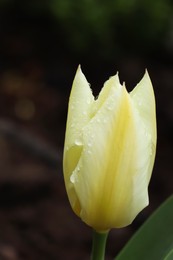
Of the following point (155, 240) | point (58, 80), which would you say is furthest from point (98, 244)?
point (58, 80)

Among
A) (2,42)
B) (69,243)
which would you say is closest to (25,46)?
(2,42)

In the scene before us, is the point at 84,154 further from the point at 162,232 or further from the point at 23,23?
the point at 23,23

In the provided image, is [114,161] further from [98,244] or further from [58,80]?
[58,80]

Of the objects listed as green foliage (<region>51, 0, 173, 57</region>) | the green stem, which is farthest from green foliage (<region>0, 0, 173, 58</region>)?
the green stem

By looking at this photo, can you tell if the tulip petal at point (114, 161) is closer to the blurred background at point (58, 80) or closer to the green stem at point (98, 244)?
the green stem at point (98, 244)

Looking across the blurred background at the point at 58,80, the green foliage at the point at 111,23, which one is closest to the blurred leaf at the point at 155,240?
the blurred background at the point at 58,80

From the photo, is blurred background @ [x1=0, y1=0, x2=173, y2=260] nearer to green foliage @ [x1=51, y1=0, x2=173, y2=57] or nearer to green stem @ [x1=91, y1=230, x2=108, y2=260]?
green foliage @ [x1=51, y1=0, x2=173, y2=57]
